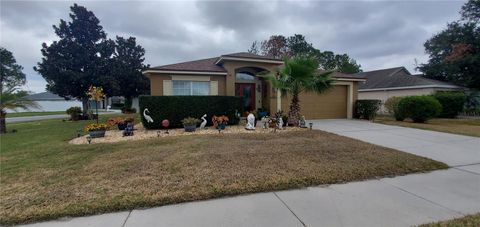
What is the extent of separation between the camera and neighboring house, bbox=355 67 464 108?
Result: 1931 cm

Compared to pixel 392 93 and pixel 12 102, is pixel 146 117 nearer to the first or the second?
pixel 12 102

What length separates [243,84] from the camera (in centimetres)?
1502

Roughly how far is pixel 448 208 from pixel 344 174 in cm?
150

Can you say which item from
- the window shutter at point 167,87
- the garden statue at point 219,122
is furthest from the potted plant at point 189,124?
the window shutter at point 167,87

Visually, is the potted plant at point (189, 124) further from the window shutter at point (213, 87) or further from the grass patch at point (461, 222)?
the grass patch at point (461, 222)

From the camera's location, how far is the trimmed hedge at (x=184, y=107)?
32.8 ft

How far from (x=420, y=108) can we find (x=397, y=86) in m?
9.36

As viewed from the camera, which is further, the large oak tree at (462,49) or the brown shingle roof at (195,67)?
the large oak tree at (462,49)

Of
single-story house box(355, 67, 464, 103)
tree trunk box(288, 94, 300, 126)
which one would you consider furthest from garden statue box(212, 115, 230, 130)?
single-story house box(355, 67, 464, 103)

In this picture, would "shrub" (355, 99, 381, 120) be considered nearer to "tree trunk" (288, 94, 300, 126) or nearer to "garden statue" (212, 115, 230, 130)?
"tree trunk" (288, 94, 300, 126)

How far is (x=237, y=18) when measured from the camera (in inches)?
616

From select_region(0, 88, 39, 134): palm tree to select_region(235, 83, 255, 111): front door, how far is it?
11.2m

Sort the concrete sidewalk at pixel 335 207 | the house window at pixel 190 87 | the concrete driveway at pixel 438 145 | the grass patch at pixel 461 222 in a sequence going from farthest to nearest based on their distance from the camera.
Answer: the house window at pixel 190 87
the concrete driveway at pixel 438 145
the concrete sidewalk at pixel 335 207
the grass patch at pixel 461 222

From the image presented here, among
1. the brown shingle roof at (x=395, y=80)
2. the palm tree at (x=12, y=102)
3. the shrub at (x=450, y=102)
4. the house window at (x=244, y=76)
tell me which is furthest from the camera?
the brown shingle roof at (x=395, y=80)
